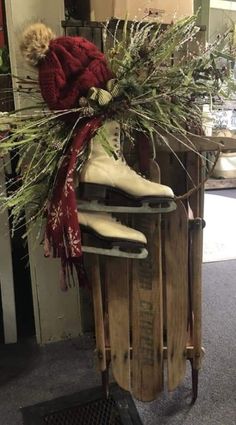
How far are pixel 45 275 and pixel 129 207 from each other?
80 cm

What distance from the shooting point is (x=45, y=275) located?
1.79m

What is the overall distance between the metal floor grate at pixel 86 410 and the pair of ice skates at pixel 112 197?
0.69 metres

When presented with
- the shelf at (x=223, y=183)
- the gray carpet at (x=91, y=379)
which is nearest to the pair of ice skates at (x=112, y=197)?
the gray carpet at (x=91, y=379)

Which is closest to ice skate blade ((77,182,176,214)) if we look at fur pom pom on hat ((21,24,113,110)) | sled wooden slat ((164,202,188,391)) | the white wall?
sled wooden slat ((164,202,188,391))

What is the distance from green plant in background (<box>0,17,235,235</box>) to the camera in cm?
113

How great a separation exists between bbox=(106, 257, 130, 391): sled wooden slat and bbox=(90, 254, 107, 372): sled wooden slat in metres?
0.03

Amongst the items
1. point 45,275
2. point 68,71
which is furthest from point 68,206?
point 45,275

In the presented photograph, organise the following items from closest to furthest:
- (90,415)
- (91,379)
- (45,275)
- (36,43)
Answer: (36,43) < (90,415) < (91,379) < (45,275)

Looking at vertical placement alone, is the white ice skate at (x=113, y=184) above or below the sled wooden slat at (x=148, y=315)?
above

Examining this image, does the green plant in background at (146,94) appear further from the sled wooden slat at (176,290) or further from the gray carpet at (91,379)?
the gray carpet at (91,379)

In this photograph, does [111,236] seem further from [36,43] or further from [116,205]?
[36,43]

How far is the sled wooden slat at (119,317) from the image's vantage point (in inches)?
51.2

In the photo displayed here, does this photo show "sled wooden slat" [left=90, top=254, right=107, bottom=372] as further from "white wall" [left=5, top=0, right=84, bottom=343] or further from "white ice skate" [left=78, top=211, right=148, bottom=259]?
"white wall" [left=5, top=0, right=84, bottom=343]

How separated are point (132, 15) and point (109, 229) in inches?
32.2
